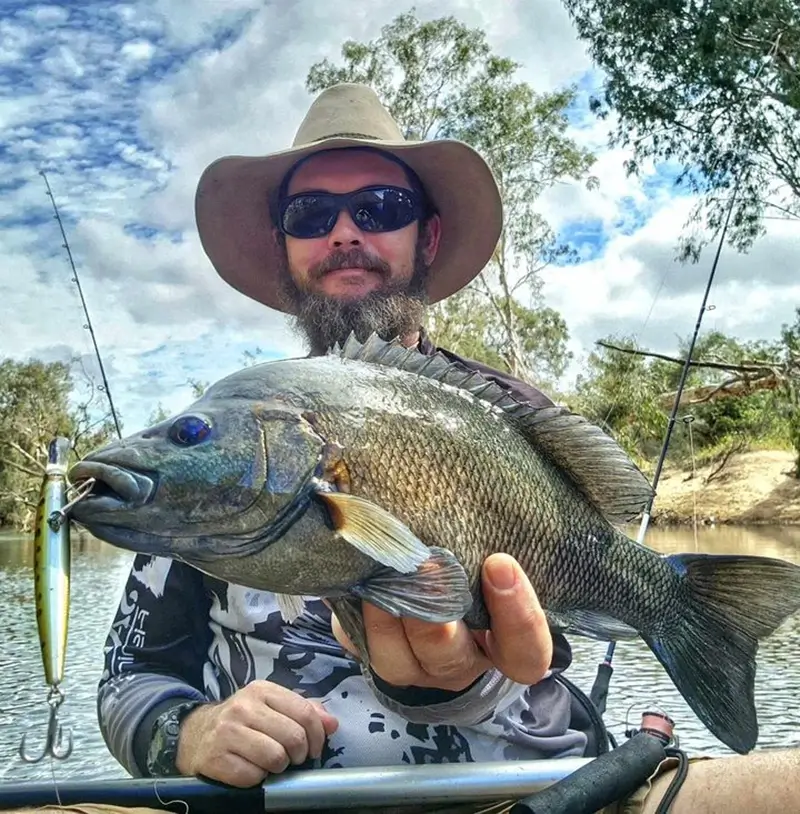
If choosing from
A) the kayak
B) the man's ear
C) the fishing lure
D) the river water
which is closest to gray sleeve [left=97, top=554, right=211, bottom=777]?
the kayak

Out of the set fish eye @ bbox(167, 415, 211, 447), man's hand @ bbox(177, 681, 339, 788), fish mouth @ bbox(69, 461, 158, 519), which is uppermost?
fish eye @ bbox(167, 415, 211, 447)

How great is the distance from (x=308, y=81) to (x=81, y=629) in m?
16.5

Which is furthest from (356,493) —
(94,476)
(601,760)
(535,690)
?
(535,690)

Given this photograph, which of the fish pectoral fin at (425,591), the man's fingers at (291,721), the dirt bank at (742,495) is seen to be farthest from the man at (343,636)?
the dirt bank at (742,495)

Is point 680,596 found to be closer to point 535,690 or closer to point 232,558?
point 535,690

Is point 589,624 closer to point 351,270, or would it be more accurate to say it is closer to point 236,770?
point 236,770

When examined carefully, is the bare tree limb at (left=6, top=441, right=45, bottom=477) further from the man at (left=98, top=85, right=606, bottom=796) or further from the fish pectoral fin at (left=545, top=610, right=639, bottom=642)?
the fish pectoral fin at (left=545, top=610, right=639, bottom=642)

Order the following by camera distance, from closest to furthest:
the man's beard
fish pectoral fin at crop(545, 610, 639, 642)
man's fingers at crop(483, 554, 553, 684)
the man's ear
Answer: man's fingers at crop(483, 554, 553, 684) < fish pectoral fin at crop(545, 610, 639, 642) < the man's beard < the man's ear

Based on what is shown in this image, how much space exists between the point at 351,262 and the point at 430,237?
496mm

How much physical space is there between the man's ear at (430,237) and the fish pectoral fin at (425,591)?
1.88 m

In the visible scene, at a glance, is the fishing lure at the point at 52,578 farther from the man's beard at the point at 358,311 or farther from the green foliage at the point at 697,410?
the green foliage at the point at 697,410

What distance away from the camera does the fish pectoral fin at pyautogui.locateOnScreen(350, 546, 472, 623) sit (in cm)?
133

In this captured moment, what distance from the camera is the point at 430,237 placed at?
10.4ft

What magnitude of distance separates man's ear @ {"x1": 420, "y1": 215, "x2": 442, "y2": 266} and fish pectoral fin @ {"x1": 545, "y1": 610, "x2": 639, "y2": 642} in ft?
5.62
